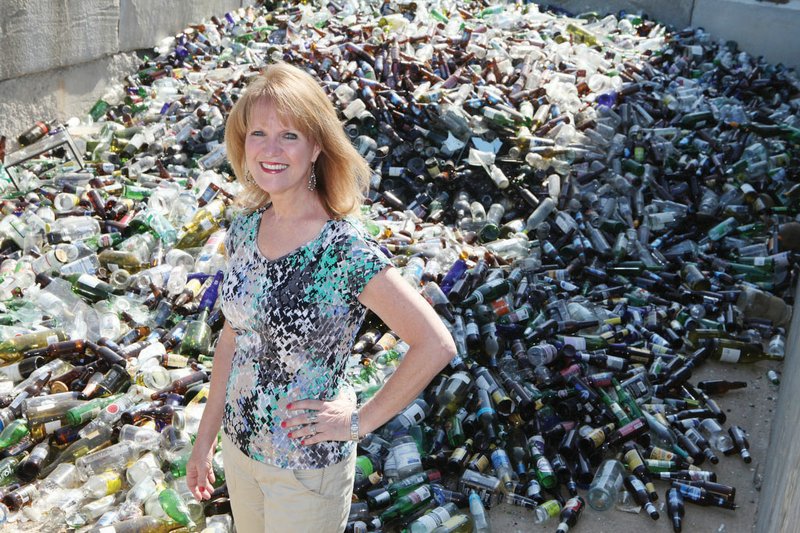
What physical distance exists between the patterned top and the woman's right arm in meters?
0.24

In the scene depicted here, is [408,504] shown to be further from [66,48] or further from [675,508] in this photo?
[66,48]

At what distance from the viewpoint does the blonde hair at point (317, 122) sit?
2328 mm

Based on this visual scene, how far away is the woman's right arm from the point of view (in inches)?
106

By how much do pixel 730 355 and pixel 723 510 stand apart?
166cm

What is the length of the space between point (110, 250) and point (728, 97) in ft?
27.2

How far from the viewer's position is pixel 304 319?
2.29 metres

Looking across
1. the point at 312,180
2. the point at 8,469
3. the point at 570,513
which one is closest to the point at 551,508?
the point at 570,513

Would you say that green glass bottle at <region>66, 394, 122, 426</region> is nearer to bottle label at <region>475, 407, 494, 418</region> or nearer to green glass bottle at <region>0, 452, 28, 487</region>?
green glass bottle at <region>0, 452, 28, 487</region>

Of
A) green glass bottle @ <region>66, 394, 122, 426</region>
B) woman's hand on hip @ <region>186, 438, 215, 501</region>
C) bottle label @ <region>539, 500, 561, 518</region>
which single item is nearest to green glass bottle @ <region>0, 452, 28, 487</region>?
green glass bottle @ <region>66, 394, 122, 426</region>

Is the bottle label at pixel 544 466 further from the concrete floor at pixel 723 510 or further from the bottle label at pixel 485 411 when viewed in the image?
the bottle label at pixel 485 411

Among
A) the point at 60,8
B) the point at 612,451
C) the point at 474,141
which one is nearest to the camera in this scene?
the point at 612,451

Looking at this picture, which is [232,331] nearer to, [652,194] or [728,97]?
[652,194]

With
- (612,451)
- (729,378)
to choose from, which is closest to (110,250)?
(612,451)

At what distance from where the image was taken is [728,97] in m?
10.0
